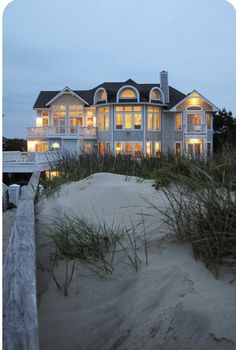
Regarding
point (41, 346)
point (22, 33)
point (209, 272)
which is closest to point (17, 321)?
point (41, 346)

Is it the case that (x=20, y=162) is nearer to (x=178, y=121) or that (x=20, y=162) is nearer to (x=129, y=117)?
(x=129, y=117)

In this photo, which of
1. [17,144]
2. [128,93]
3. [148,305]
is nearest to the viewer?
[148,305]

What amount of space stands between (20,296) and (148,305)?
30.7 inches

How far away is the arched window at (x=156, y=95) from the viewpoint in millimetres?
25984

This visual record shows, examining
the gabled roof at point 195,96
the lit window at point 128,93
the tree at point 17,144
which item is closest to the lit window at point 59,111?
Answer: the tree at point 17,144

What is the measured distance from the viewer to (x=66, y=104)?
27.3 m

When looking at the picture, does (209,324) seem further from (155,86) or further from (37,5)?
(155,86)

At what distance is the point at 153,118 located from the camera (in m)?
26.6

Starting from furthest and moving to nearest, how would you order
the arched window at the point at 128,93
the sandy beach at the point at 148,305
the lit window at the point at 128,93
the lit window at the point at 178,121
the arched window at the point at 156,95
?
the lit window at the point at 178,121
the arched window at the point at 156,95
the lit window at the point at 128,93
the arched window at the point at 128,93
the sandy beach at the point at 148,305

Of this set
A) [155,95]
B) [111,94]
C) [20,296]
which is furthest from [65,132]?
[20,296]

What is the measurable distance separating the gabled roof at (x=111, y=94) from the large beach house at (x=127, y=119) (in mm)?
69

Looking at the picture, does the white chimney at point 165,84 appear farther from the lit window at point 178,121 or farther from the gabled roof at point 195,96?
the lit window at point 178,121

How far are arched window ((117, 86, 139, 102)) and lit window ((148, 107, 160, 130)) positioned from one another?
4.57 feet

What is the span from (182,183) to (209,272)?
1144 millimetres
